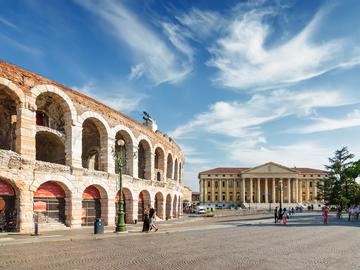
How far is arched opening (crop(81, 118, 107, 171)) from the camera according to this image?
93.3 feet

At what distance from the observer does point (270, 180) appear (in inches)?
5221

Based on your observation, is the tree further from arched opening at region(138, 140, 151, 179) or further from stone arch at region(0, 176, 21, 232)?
stone arch at region(0, 176, 21, 232)

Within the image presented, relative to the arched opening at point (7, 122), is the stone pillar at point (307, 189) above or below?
below

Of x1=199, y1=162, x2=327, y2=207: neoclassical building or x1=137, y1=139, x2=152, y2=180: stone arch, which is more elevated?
x1=137, y1=139, x2=152, y2=180: stone arch

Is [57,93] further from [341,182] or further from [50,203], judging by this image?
[341,182]

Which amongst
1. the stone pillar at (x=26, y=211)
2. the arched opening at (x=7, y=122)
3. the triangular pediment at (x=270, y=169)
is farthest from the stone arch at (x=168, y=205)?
the triangular pediment at (x=270, y=169)

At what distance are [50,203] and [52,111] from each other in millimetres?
6703

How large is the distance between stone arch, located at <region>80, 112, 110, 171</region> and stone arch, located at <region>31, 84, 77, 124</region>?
0.96 meters

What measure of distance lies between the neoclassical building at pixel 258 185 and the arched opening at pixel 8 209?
365 feet

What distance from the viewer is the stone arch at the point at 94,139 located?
27781 mm

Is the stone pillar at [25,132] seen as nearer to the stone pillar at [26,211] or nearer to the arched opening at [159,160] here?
the stone pillar at [26,211]

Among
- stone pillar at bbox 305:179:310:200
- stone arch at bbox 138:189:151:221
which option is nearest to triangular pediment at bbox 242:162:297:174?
stone pillar at bbox 305:179:310:200

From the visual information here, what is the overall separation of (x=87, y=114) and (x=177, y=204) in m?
24.7

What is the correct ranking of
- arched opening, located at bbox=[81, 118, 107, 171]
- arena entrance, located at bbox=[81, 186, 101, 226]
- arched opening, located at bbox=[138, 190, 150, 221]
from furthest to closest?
arched opening, located at bbox=[138, 190, 150, 221]
arched opening, located at bbox=[81, 118, 107, 171]
arena entrance, located at bbox=[81, 186, 101, 226]
